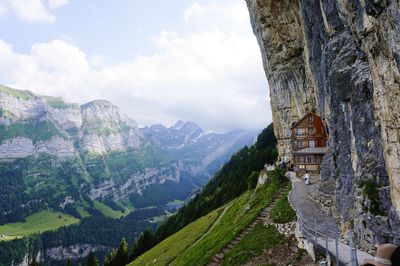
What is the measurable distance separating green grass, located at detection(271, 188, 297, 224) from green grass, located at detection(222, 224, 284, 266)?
1.45m

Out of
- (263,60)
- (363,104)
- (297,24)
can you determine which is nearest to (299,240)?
(363,104)

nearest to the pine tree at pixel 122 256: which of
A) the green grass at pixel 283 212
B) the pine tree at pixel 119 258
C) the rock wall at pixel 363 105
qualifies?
the pine tree at pixel 119 258

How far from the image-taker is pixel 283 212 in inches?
1619

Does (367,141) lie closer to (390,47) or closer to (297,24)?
(390,47)

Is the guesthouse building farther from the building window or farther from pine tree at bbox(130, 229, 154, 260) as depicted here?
pine tree at bbox(130, 229, 154, 260)

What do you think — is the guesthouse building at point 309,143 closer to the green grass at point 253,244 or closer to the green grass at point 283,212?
the green grass at point 283,212

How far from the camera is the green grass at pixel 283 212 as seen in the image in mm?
38741

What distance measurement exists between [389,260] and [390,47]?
15.9m

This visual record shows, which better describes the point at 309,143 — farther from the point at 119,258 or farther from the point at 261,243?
the point at 119,258

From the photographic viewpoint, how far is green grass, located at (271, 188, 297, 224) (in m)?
38.7

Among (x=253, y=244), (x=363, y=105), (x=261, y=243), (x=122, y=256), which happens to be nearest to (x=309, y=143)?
(x=253, y=244)

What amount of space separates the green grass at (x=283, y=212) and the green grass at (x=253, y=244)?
56.9 inches

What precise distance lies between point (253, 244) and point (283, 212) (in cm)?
707

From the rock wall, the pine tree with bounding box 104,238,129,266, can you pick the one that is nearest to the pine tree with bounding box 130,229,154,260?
the pine tree with bounding box 104,238,129,266
